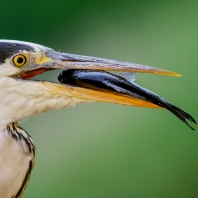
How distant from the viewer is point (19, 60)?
28.9 inches

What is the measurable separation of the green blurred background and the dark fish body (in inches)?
34.3

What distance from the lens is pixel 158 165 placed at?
1707 mm

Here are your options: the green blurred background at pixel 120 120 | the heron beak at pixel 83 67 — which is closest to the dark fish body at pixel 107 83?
the heron beak at pixel 83 67

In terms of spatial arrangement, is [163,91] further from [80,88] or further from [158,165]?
[80,88]

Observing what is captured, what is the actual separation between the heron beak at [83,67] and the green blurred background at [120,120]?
876 mm

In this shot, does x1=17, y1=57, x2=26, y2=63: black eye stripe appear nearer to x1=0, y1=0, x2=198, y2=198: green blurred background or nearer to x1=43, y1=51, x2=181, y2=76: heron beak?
x1=43, y1=51, x2=181, y2=76: heron beak

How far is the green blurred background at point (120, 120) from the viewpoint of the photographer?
1662 mm

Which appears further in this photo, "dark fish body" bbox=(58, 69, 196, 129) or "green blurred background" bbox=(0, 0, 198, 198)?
"green blurred background" bbox=(0, 0, 198, 198)

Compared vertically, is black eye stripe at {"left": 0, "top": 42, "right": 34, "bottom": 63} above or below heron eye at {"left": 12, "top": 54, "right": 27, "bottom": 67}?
above

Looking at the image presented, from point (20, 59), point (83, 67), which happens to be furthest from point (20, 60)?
point (83, 67)

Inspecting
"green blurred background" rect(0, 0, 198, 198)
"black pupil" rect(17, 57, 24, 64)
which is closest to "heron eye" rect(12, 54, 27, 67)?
"black pupil" rect(17, 57, 24, 64)

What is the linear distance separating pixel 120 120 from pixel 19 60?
999mm

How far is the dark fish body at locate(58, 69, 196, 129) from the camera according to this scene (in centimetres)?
77

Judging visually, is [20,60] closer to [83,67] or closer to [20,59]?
[20,59]
